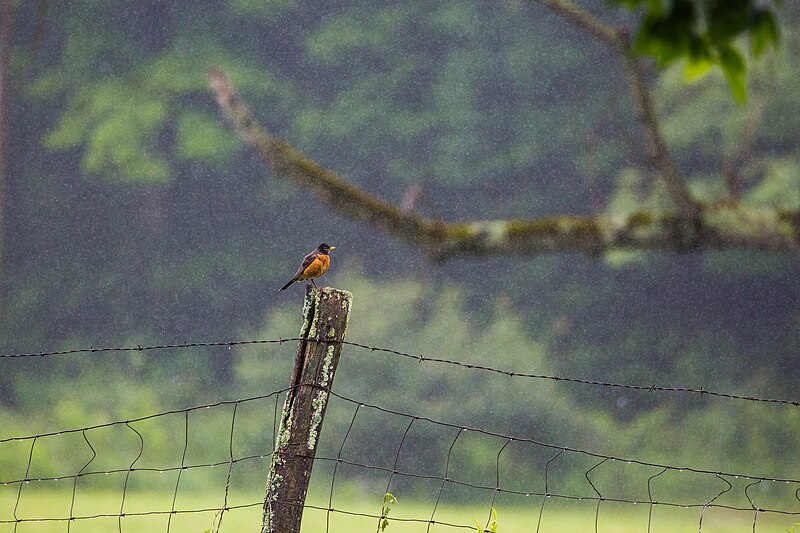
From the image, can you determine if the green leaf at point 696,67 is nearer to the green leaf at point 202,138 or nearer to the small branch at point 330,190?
the small branch at point 330,190

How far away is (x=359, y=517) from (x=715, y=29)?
9.15 meters

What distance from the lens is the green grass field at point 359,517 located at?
Result: 8.55 m

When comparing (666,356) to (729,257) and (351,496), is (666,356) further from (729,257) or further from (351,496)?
(351,496)

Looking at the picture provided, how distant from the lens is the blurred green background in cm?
1312

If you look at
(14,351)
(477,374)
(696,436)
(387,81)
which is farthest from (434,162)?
(14,351)

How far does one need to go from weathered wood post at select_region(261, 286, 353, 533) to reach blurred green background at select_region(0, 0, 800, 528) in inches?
416

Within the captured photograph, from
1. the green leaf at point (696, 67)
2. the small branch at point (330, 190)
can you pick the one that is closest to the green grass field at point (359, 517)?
the small branch at point (330, 190)

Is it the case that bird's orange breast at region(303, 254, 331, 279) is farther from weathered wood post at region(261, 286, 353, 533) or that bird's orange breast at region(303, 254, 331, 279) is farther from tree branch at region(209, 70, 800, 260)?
tree branch at region(209, 70, 800, 260)

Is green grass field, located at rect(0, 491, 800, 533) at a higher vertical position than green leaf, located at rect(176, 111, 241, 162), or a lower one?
lower

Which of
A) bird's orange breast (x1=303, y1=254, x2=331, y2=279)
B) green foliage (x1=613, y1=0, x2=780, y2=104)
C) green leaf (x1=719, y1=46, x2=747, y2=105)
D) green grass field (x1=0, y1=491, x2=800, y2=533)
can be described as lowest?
green leaf (x1=719, y1=46, x2=747, y2=105)

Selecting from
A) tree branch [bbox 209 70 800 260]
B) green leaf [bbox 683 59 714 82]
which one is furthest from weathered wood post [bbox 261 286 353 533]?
tree branch [bbox 209 70 800 260]

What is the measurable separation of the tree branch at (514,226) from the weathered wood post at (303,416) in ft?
11.4

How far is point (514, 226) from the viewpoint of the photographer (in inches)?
242

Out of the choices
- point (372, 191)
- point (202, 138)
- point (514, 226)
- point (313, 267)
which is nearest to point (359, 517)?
point (514, 226)
